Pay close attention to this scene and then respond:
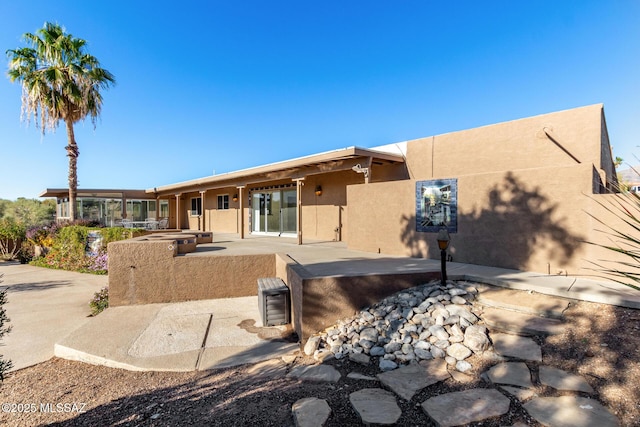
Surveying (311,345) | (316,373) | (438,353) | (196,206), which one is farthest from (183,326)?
(196,206)

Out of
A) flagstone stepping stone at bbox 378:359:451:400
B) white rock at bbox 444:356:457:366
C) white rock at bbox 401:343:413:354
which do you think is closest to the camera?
flagstone stepping stone at bbox 378:359:451:400

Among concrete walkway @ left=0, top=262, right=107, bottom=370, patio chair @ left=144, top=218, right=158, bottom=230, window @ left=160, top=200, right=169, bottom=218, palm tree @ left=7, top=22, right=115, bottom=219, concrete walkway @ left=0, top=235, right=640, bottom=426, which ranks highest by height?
palm tree @ left=7, top=22, right=115, bottom=219

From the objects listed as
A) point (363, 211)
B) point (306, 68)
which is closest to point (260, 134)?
point (306, 68)

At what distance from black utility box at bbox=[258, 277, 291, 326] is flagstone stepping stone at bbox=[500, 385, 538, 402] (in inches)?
143

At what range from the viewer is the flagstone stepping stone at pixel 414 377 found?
10.1ft

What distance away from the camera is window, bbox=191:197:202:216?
A: 67.6ft

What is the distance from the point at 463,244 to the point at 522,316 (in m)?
2.94

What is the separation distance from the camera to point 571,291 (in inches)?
160

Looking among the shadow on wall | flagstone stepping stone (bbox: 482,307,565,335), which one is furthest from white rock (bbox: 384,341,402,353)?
the shadow on wall

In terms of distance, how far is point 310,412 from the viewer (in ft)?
9.21

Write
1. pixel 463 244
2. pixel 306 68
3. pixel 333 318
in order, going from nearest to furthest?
pixel 333 318 → pixel 463 244 → pixel 306 68

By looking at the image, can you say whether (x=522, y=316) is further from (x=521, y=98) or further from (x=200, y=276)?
(x=521, y=98)

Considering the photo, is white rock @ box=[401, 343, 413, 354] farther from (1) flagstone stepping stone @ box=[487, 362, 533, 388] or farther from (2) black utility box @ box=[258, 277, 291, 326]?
(2) black utility box @ box=[258, 277, 291, 326]

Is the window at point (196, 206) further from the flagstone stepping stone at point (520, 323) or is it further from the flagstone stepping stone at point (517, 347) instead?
the flagstone stepping stone at point (517, 347)
